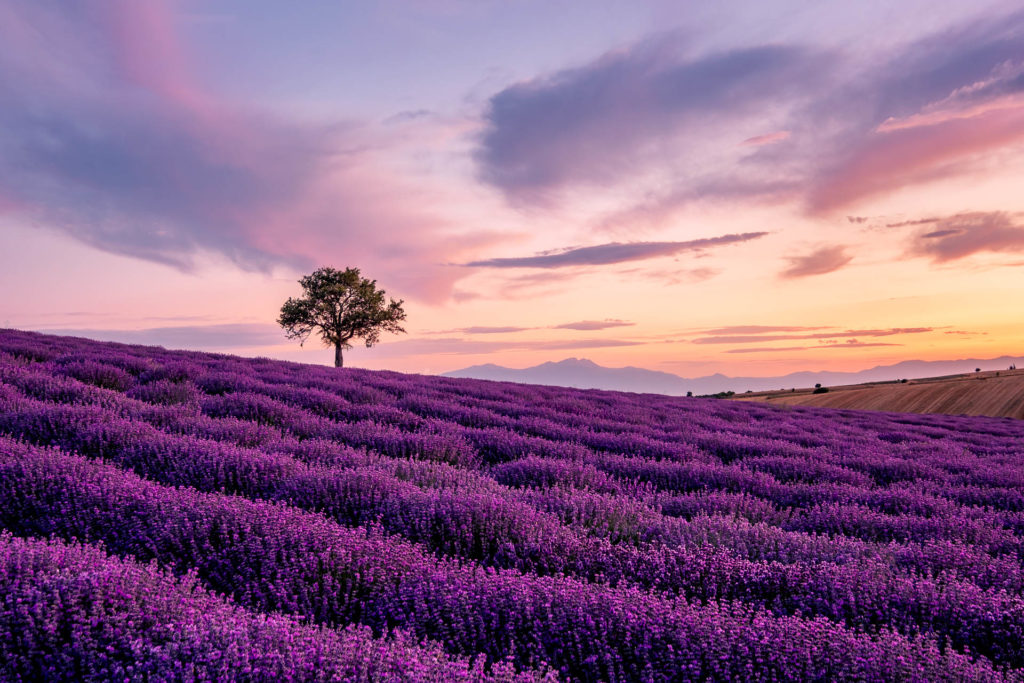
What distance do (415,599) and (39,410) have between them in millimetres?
4259

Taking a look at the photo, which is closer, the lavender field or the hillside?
the lavender field

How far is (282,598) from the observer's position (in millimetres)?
2285

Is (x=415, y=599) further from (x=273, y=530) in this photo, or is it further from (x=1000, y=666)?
(x=1000, y=666)

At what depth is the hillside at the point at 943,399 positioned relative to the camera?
2875 cm

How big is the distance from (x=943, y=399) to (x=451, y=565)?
118 feet

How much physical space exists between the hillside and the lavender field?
26.6m

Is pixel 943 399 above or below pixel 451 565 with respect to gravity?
below

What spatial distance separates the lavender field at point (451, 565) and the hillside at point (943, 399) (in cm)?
2660

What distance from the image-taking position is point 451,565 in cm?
253

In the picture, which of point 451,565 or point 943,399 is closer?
point 451,565

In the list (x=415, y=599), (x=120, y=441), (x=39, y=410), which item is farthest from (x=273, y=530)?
(x=39, y=410)

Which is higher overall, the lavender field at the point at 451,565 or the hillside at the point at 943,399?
the lavender field at the point at 451,565

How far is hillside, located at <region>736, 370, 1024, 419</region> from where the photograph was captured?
28750mm

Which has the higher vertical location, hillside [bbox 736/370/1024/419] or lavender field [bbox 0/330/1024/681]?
lavender field [bbox 0/330/1024/681]
